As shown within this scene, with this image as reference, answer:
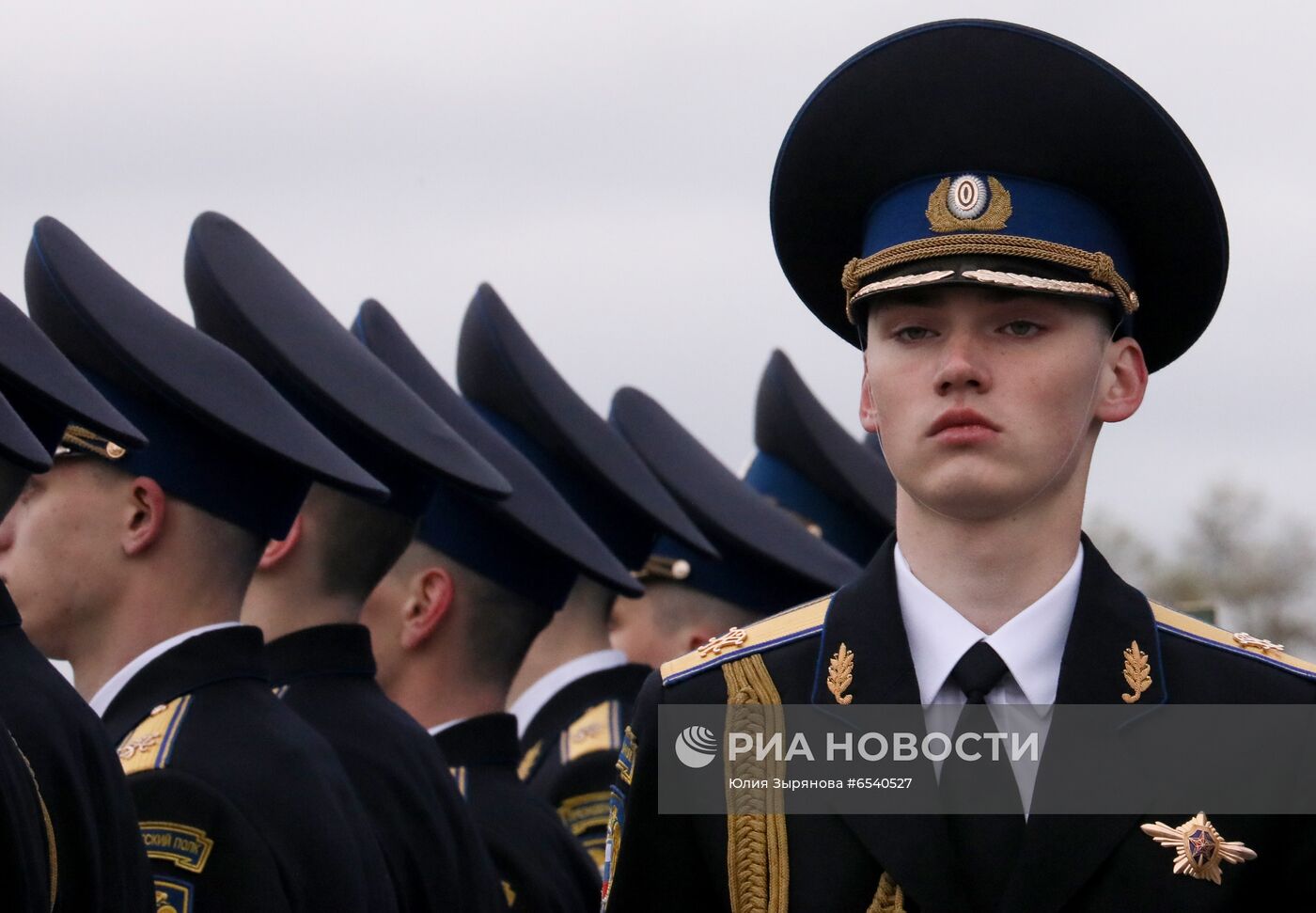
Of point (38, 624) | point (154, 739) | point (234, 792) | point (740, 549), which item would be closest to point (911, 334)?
point (234, 792)

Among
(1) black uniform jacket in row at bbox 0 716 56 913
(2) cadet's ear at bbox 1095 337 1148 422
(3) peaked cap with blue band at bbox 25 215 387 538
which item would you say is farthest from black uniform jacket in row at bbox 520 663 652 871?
(2) cadet's ear at bbox 1095 337 1148 422

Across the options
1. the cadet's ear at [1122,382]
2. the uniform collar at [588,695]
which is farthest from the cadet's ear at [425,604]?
the cadet's ear at [1122,382]

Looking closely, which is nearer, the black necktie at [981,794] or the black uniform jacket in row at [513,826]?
the black necktie at [981,794]

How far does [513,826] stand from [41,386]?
292 centimetres

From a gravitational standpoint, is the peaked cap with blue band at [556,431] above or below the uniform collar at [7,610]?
above

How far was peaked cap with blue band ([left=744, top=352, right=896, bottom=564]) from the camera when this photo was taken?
1119 centimetres

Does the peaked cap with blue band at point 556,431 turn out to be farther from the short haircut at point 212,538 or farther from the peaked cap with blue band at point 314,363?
the short haircut at point 212,538

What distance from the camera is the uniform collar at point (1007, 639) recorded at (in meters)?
4.33

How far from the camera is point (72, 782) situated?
5.07m

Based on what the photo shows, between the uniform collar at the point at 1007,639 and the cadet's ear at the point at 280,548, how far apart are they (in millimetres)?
2909

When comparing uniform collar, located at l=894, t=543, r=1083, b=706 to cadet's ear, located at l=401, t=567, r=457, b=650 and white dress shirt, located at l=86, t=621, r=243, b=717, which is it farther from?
cadet's ear, located at l=401, t=567, r=457, b=650

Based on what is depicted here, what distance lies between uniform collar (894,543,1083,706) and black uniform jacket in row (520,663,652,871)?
13.6 feet

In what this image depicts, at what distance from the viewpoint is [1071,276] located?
444 centimetres

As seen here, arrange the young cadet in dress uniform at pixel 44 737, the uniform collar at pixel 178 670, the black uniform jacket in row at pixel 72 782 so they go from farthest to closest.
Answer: the uniform collar at pixel 178 670 < the black uniform jacket in row at pixel 72 782 < the young cadet in dress uniform at pixel 44 737
